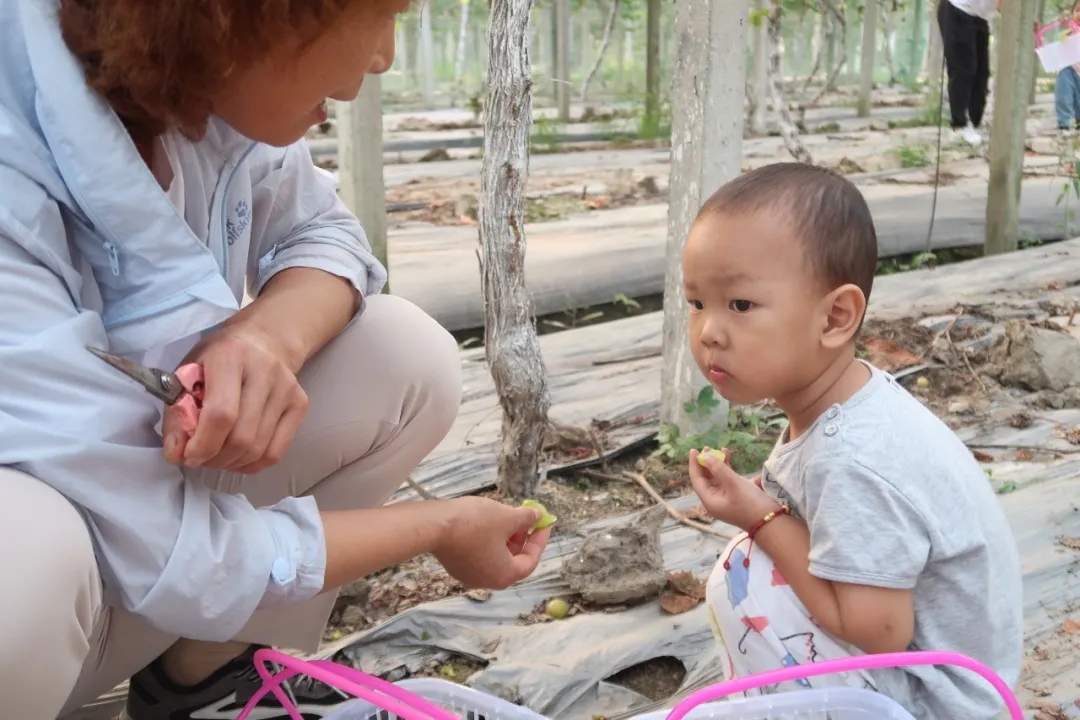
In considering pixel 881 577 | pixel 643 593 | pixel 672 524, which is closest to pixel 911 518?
pixel 881 577

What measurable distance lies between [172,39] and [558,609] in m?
1.13

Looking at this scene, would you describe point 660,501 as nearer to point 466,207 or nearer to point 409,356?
point 409,356

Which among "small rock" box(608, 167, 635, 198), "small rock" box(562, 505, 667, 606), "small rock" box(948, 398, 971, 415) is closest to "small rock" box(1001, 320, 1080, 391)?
"small rock" box(948, 398, 971, 415)

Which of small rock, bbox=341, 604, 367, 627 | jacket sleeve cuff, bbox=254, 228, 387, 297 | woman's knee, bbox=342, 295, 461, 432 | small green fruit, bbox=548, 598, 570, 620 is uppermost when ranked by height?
jacket sleeve cuff, bbox=254, 228, 387, 297

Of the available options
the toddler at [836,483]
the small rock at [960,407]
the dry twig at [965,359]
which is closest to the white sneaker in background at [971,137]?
the dry twig at [965,359]

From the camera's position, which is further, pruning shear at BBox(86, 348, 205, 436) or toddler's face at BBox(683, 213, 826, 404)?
toddler's face at BBox(683, 213, 826, 404)

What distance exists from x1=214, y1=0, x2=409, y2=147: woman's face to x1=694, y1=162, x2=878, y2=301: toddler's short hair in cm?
40

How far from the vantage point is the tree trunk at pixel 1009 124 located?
14.0 feet

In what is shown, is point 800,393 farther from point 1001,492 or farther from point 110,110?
point 1001,492

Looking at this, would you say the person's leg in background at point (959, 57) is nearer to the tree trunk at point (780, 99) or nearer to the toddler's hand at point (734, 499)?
the tree trunk at point (780, 99)

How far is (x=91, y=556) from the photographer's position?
0.86 meters

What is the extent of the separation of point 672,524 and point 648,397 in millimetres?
769

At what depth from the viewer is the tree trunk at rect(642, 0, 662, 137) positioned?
307 inches

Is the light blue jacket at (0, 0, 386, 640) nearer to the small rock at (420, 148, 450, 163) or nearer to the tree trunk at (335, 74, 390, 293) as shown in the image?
the tree trunk at (335, 74, 390, 293)
